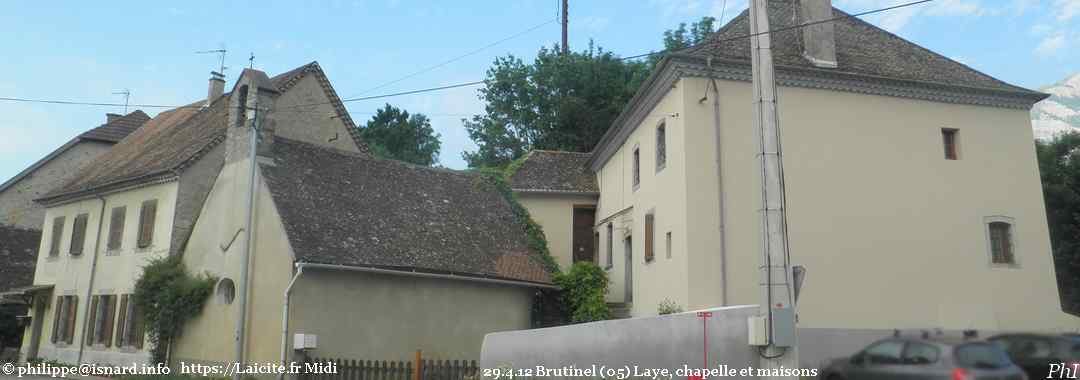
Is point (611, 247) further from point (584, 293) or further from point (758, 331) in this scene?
point (758, 331)

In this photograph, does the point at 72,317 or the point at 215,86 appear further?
the point at 215,86

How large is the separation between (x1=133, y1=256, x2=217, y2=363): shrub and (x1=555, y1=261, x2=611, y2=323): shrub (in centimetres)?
951

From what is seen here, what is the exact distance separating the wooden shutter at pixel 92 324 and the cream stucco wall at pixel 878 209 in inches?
700

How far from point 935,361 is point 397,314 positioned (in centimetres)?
1396

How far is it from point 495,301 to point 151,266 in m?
9.90

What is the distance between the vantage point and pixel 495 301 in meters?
21.4

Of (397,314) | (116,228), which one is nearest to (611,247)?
(397,314)

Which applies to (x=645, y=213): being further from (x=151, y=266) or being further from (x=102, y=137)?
(x=102, y=137)

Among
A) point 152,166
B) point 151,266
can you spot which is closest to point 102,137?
point 152,166

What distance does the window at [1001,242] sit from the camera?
20859mm

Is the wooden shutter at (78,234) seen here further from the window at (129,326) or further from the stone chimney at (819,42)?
the stone chimney at (819,42)

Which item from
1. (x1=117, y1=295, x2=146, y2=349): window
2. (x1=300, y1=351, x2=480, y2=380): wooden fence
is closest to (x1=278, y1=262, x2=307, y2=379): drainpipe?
(x1=300, y1=351, x2=480, y2=380): wooden fence

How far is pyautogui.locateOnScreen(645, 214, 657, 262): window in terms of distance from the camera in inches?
891

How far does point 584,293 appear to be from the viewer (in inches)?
891
